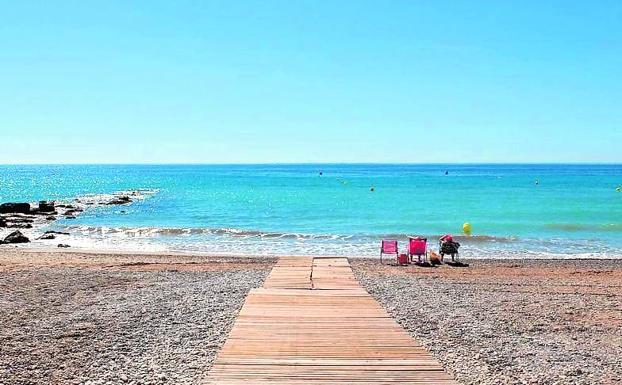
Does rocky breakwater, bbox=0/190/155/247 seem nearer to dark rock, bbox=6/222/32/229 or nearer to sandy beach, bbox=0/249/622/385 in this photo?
dark rock, bbox=6/222/32/229

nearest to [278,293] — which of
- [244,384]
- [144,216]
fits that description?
[244,384]

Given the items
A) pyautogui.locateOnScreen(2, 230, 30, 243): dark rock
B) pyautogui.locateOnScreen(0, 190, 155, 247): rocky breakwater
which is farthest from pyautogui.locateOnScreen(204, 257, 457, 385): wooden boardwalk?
pyautogui.locateOnScreen(2, 230, 30, 243): dark rock

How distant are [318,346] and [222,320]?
2821mm

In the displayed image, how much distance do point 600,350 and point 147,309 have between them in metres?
7.43

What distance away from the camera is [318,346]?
23.0 ft

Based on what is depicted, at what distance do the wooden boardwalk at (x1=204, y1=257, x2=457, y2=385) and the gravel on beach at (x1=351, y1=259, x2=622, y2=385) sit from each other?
0.76 metres

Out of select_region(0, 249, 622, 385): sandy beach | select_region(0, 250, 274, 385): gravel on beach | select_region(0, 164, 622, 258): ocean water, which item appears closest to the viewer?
select_region(0, 250, 274, 385): gravel on beach

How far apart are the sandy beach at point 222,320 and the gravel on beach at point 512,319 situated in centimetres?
2

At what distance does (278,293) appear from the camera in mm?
9938

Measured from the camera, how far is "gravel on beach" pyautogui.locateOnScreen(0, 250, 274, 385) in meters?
6.99

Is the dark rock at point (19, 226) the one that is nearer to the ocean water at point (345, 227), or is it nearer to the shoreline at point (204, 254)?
the ocean water at point (345, 227)

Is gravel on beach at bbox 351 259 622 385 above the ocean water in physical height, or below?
above

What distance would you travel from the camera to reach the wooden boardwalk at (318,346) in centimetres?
603

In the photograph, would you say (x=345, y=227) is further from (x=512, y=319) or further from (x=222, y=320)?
(x=222, y=320)
